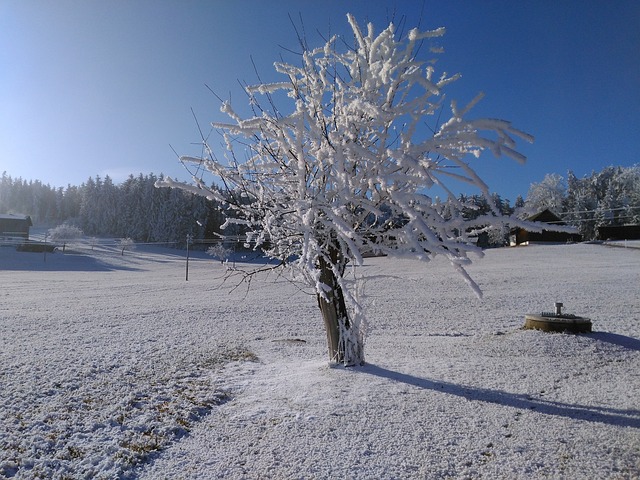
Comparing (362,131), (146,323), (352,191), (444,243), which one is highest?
(362,131)

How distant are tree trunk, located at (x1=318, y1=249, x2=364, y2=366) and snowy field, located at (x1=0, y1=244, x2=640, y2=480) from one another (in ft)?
0.82

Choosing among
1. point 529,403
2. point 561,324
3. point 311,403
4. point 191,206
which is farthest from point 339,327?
point 191,206

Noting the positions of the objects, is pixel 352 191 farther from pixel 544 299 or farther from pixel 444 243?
pixel 544 299

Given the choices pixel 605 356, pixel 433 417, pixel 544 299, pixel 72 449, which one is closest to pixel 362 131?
pixel 433 417

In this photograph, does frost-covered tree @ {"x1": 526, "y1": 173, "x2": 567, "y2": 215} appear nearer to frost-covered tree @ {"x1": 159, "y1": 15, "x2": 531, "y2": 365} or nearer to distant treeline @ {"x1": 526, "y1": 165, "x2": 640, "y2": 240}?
distant treeline @ {"x1": 526, "y1": 165, "x2": 640, "y2": 240}

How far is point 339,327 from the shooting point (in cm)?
567

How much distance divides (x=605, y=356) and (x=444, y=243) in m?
4.11

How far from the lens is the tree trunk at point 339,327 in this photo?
5.61m

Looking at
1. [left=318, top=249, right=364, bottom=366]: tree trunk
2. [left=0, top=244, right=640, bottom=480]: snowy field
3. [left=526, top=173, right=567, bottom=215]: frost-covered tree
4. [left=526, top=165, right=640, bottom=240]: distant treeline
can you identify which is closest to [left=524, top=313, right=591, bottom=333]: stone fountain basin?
[left=0, top=244, right=640, bottom=480]: snowy field

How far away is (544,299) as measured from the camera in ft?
43.6

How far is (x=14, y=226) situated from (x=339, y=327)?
67.6 meters

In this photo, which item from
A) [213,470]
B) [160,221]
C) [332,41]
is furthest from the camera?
[160,221]

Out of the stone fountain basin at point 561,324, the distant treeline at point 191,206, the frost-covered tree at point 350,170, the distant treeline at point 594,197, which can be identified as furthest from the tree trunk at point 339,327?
the distant treeline at point 594,197

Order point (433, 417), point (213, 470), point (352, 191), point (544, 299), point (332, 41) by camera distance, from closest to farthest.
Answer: point (213, 470) < point (433, 417) < point (352, 191) < point (332, 41) < point (544, 299)
